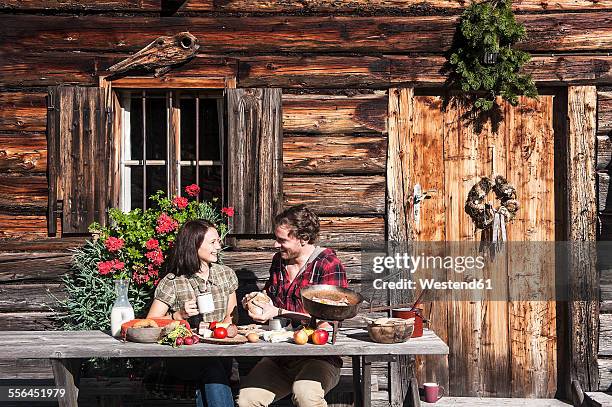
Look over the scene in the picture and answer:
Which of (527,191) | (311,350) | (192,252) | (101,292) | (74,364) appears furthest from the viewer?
(527,191)

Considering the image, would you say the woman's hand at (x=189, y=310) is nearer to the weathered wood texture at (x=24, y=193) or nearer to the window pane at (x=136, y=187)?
the window pane at (x=136, y=187)

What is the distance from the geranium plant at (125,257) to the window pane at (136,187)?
27cm

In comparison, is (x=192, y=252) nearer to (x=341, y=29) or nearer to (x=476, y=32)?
(x=341, y=29)

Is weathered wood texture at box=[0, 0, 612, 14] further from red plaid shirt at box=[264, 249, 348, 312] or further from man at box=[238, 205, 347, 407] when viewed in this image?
red plaid shirt at box=[264, 249, 348, 312]

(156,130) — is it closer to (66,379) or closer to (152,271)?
(152,271)

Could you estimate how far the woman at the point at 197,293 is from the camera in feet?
15.9

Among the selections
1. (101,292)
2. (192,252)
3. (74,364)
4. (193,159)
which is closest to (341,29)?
(193,159)

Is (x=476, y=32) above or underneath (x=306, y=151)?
above

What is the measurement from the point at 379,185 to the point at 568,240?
1.44m

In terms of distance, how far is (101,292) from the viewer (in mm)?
5969

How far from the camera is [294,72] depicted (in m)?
6.30

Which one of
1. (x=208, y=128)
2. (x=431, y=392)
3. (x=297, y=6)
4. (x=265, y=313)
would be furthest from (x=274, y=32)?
(x=431, y=392)

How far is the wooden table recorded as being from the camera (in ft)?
14.5

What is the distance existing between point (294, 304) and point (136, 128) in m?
2.19
